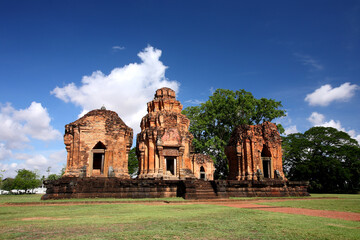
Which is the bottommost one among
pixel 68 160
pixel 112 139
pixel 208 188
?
pixel 208 188

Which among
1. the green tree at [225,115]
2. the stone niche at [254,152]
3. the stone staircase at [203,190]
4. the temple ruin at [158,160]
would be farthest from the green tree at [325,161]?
A: the stone staircase at [203,190]

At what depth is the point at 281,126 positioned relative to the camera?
103 feet

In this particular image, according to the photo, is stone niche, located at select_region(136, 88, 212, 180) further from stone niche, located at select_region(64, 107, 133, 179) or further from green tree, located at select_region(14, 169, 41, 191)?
green tree, located at select_region(14, 169, 41, 191)

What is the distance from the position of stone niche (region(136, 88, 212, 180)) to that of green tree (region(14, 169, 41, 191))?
3073 cm

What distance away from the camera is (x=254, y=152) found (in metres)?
20.3

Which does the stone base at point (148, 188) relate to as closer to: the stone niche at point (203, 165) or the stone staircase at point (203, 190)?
the stone staircase at point (203, 190)

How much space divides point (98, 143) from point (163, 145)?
4.68 m

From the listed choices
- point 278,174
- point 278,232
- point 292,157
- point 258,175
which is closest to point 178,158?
point 258,175

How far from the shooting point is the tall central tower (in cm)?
1947

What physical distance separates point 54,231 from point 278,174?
18220 mm

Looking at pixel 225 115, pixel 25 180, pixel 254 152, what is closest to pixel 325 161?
pixel 225 115

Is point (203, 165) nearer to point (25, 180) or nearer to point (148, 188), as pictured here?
point (148, 188)

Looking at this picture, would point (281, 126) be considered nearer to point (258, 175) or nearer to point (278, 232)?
point (258, 175)

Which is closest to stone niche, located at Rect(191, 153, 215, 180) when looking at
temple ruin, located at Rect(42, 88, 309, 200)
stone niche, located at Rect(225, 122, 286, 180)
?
temple ruin, located at Rect(42, 88, 309, 200)
